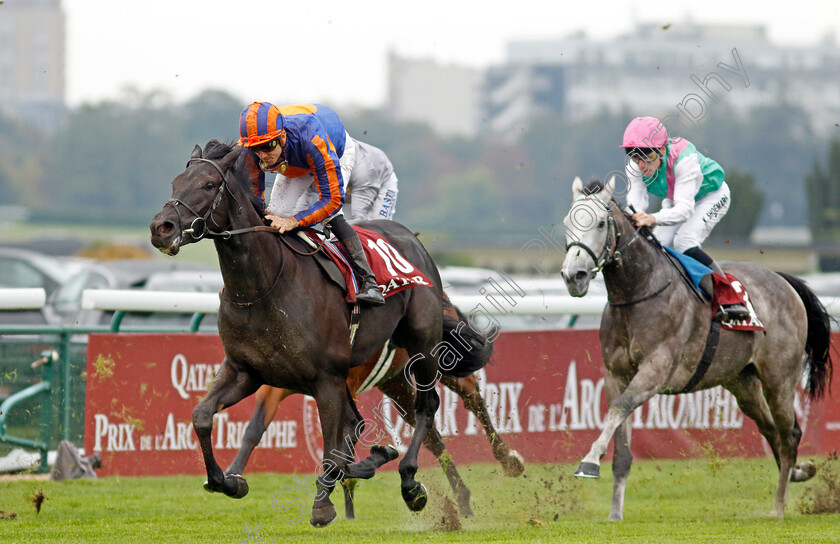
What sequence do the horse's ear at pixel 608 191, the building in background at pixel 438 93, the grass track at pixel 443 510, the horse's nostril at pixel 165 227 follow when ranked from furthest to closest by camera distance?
the building in background at pixel 438 93 < the horse's ear at pixel 608 191 < the grass track at pixel 443 510 < the horse's nostril at pixel 165 227

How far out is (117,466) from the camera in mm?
7797

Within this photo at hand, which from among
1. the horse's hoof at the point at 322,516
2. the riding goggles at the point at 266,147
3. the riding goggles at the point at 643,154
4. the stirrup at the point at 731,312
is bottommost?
the horse's hoof at the point at 322,516

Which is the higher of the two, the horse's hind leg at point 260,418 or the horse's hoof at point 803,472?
the horse's hind leg at point 260,418

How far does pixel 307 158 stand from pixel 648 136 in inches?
91.2

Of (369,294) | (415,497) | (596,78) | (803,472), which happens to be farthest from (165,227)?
(596,78)

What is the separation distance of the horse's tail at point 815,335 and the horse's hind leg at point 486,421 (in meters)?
2.30

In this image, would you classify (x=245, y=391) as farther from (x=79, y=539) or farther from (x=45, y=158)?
(x=45, y=158)

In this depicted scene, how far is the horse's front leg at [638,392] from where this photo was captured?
19.8ft

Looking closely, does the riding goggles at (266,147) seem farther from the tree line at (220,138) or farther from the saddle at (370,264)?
the tree line at (220,138)

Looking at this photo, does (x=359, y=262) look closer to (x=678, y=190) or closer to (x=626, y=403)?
(x=626, y=403)

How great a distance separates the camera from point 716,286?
7023 millimetres

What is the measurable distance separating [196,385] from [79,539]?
8.69ft

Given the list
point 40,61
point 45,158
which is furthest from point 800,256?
point 40,61

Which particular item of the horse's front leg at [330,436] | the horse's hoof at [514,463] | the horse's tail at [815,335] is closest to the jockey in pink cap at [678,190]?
the horse's tail at [815,335]
